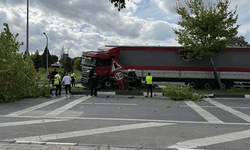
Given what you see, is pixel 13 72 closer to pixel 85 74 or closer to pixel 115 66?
pixel 85 74

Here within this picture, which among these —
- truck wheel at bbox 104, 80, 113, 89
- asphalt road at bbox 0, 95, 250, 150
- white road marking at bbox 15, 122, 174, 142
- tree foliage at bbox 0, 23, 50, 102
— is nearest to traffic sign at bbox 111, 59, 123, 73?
truck wheel at bbox 104, 80, 113, 89

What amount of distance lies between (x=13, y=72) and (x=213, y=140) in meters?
10.2

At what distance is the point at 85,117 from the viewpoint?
6.85 m

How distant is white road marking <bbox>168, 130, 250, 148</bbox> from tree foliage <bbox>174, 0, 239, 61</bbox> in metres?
11.3

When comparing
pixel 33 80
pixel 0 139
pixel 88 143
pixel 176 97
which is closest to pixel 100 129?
pixel 88 143

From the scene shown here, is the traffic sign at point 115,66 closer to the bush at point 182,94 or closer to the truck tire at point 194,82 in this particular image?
the bush at point 182,94

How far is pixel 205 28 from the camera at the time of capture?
50.4 feet

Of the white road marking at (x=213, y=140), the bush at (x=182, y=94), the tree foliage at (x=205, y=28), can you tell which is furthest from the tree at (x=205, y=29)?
the white road marking at (x=213, y=140)

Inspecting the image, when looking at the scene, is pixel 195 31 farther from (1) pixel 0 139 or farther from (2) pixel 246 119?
(1) pixel 0 139

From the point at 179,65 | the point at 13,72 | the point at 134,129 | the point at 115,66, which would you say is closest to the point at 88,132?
the point at 134,129

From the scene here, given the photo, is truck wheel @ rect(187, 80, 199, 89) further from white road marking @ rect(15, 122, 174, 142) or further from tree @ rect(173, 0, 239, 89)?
white road marking @ rect(15, 122, 174, 142)

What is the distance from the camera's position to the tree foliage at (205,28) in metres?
15.0

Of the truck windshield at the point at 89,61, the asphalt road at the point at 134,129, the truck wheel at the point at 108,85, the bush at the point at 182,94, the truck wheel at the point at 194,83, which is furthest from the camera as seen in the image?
the truck wheel at the point at 194,83

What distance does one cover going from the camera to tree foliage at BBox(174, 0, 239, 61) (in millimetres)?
15016
